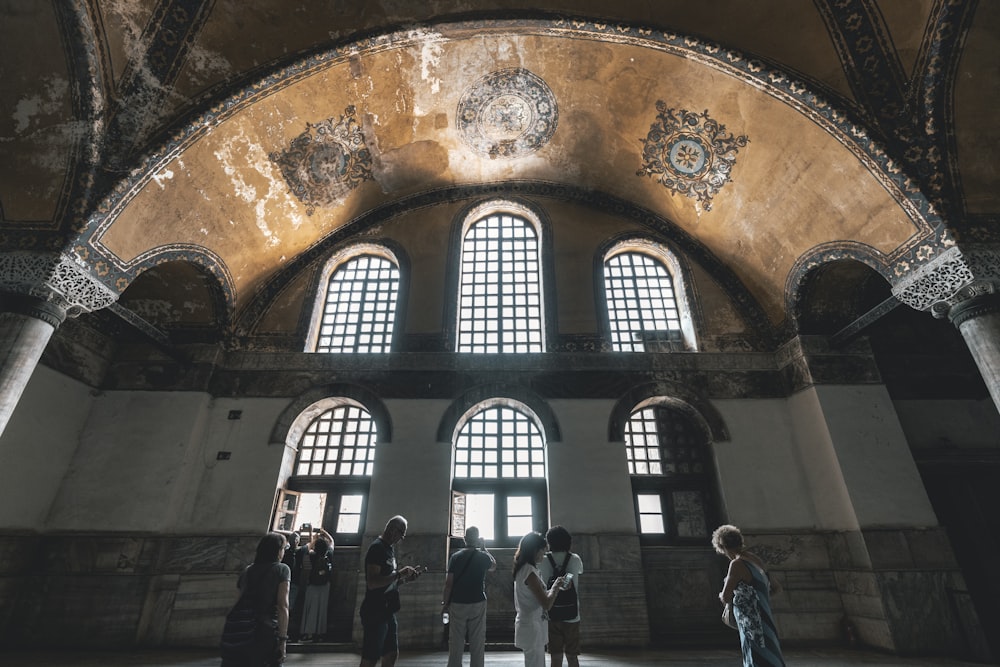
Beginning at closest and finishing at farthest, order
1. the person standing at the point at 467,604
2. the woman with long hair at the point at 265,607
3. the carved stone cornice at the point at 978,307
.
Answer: the woman with long hair at the point at 265,607 → the person standing at the point at 467,604 → the carved stone cornice at the point at 978,307

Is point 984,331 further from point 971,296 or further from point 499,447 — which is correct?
point 499,447

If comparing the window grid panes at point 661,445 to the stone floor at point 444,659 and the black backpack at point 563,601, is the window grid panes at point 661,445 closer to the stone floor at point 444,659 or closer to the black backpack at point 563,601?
the stone floor at point 444,659

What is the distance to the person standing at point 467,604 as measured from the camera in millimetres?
3871

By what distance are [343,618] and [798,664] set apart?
6.15m

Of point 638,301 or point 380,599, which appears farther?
point 638,301

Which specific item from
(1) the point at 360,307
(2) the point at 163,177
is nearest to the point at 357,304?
(1) the point at 360,307

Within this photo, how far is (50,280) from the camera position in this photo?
5555 mm

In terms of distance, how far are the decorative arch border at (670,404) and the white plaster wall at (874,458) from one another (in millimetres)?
1620

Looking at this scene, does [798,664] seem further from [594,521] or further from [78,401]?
[78,401]

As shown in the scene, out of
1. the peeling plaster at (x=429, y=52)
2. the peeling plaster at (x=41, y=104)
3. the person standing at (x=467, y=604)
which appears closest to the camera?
the person standing at (x=467, y=604)

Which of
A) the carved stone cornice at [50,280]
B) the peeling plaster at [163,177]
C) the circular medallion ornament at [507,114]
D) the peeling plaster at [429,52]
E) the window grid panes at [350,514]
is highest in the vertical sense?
the circular medallion ornament at [507,114]

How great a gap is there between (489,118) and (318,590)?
27.6 feet

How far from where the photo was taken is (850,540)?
663 cm

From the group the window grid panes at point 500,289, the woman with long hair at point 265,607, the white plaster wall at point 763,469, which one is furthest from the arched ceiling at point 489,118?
the woman with long hair at point 265,607
